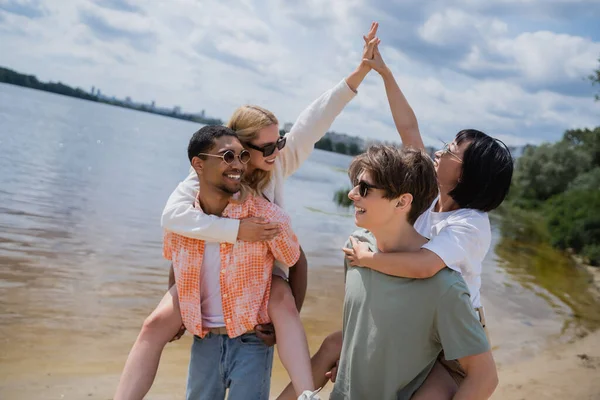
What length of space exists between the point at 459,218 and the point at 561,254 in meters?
16.6

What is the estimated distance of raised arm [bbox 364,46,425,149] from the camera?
136 inches

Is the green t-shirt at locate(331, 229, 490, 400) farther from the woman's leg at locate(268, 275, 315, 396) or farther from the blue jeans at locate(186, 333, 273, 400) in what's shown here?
the blue jeans at locate(186, 333, 273, 400)

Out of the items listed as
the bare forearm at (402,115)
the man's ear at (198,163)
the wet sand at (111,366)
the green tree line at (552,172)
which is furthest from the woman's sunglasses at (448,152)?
the green tree line at (552,172)

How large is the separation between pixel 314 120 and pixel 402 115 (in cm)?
51

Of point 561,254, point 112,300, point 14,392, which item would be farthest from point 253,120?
point 561,254

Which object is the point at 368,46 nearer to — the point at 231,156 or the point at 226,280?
the point at 231,156

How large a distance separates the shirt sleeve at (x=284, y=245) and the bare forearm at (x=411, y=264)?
0.66 m

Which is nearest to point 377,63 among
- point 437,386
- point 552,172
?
point 437,386

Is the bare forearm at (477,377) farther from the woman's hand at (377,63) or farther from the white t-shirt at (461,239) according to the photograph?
the woman's hand at (377,63)

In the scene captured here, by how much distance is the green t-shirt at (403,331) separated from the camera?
2.38 metres

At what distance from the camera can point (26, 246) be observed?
10039 millimetres

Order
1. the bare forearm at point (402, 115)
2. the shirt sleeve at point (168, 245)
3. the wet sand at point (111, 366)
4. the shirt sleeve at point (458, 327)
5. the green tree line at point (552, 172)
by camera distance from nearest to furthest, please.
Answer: the shirt sleeve at point (458, 327) < the shirt sleeve at point (168, 245) < the bare forearm at point (402, 115) < the wet sand at point (111, 366) < the green tree line at point (552, 172)

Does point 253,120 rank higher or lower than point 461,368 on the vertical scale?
higher

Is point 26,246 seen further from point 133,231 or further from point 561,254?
point 561,254
